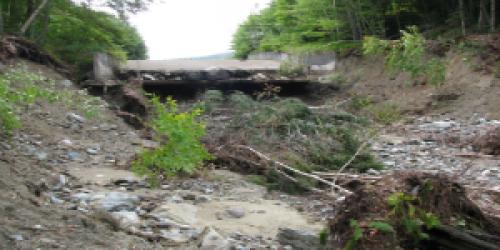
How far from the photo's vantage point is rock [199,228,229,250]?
3771mm

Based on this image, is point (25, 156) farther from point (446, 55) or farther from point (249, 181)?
point (446, 55)

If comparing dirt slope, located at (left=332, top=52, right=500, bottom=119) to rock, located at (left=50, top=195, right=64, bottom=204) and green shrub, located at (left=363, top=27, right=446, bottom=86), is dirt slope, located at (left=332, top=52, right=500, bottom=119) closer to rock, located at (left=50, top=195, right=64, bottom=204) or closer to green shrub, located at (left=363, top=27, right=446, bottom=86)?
green shrub, located at (left=363, top=27, right=446, bottom=86)

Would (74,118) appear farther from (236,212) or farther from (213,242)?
(213,242)

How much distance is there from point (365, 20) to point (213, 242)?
44.6 feet

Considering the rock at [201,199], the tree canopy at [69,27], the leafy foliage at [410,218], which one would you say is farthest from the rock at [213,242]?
the tree canopy at [69,27]

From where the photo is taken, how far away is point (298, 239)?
13.0 ft

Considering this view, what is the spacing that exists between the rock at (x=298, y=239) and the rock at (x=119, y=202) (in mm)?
1267

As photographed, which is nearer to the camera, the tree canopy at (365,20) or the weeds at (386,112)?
the weeds at (386,112)

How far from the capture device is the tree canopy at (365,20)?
13.6 m

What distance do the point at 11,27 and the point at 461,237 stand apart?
445 inches

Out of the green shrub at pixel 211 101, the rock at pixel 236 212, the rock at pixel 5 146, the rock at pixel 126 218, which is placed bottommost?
the rock at pixel 236 212

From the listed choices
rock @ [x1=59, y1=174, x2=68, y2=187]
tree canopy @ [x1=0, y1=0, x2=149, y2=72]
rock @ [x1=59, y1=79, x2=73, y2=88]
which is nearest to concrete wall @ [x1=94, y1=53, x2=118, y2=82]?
tree canopy @ [x1=0, y1=0, x2=149, y2=72]

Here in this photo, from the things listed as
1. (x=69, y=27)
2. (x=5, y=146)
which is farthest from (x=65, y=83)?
(x=5, y=146)

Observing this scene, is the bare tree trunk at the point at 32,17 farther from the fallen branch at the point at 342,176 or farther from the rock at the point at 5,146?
the fallen branch at the point at 342,176
